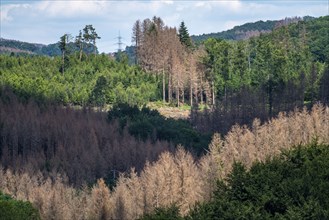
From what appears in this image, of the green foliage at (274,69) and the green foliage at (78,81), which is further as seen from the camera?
the green foliage at (78,81)

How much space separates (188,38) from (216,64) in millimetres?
25330

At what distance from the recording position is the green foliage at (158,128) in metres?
81.1

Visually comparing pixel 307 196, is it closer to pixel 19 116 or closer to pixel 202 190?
pixel 202 190

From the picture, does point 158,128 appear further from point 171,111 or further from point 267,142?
point 267,142

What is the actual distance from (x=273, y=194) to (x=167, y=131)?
180ft

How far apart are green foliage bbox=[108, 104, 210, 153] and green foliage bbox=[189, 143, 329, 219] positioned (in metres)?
41.8

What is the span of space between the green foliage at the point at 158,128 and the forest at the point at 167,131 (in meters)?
0.26

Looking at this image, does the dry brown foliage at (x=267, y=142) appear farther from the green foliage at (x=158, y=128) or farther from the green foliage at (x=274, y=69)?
the green foliage at (x=274, y=69)

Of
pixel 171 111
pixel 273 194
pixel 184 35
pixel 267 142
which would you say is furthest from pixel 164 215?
pixel 184 35

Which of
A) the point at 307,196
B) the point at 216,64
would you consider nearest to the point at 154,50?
the point at 216,64

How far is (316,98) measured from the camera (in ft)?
316

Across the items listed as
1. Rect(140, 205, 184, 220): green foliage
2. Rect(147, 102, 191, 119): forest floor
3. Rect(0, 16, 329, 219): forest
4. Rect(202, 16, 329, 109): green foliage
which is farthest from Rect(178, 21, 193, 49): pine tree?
Rect(140, 205, 184, 220): green foliage

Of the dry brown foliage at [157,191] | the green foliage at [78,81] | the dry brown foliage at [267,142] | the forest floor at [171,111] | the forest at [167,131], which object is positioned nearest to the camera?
the forest at [167,131]

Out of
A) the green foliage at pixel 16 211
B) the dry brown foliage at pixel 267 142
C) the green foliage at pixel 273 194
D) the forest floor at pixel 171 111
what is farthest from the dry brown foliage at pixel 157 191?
the forest floor at pixel 171 111
